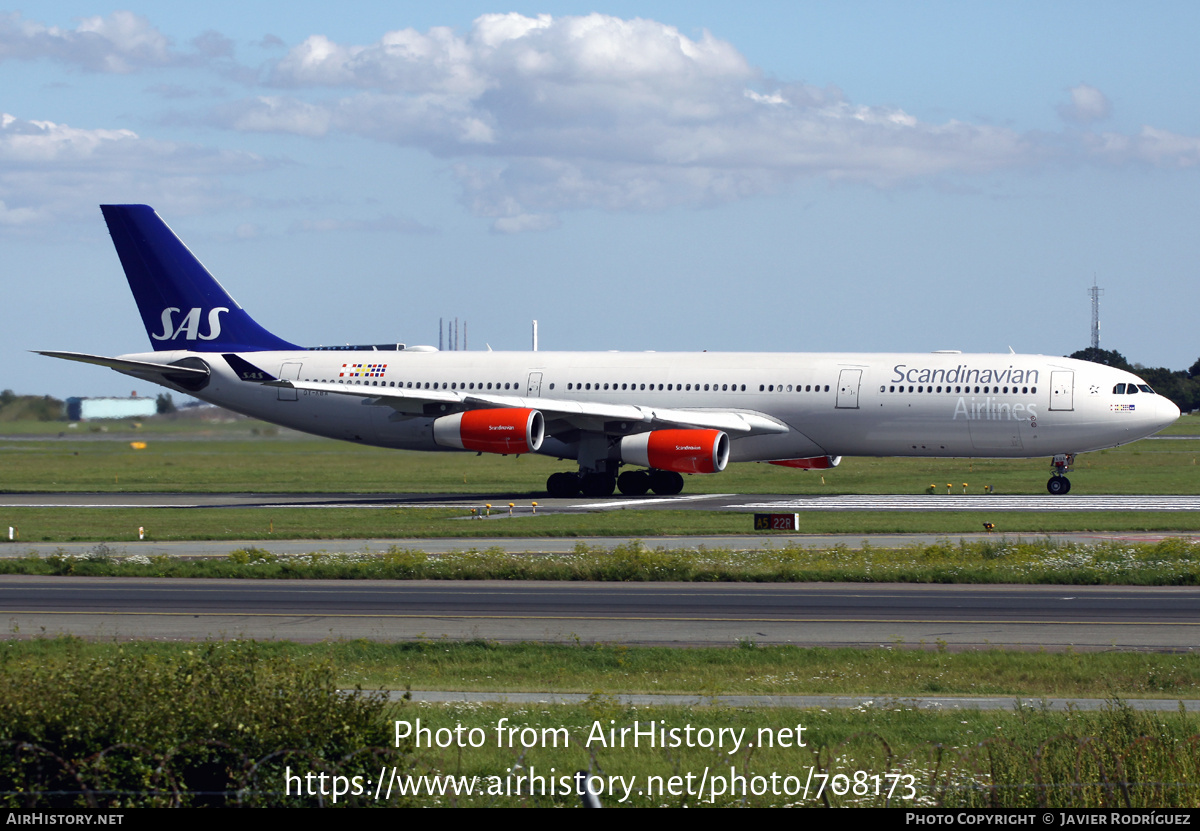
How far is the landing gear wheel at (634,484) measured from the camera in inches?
2111

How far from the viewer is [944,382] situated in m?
49.4

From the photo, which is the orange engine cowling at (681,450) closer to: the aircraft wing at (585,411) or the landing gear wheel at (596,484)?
the aircraft wing at (585,411)

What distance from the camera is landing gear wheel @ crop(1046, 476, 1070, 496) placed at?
5144 cm

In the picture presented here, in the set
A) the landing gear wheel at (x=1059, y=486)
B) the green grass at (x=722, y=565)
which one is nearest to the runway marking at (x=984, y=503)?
the landing gear wheel at (x=1059, y=486)

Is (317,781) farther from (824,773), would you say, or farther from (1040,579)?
(1040,579)

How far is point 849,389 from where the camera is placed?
50.3 m

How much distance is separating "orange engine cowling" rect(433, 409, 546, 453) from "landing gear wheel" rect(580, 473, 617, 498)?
10.9 ft

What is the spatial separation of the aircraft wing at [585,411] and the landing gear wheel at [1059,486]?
10660 millimetres

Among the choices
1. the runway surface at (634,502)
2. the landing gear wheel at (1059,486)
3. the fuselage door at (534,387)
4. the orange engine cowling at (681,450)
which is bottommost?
the runway surface at (634,502)

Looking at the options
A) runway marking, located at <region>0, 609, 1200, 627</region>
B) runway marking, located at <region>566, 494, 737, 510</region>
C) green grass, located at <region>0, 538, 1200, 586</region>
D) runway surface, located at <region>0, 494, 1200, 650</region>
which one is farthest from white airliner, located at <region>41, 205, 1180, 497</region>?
runway marking, located at <region>0, 609, 1200, 627</region>

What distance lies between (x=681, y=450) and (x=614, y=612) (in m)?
24.0

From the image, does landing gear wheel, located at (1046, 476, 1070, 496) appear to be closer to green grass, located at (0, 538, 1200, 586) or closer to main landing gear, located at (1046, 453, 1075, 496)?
main landing gear, located at (1046, 453, 1075, 496)

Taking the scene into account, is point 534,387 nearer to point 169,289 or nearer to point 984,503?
point 169,289

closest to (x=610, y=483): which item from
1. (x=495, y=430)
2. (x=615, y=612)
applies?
(x=495, y=430)
